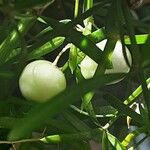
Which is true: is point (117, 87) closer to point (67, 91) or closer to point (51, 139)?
point (51, 139)

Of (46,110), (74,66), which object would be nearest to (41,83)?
(74,66)

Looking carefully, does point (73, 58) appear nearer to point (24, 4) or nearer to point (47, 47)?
point (47, 47)

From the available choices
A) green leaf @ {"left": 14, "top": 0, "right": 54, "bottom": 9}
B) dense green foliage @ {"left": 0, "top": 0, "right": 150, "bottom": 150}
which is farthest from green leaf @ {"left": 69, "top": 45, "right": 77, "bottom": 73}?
green leaf @ {"left": 14, "top": 0, "right": 54, "bottom": 9}

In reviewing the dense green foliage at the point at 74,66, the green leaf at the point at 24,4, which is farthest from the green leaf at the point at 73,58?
the green leaf at the point at 24,4

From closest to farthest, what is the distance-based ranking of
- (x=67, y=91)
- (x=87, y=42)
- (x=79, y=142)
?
(x=67, y=91)
(x=87, y=42)
(x=79, y=142)

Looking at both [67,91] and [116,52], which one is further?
[116,52]

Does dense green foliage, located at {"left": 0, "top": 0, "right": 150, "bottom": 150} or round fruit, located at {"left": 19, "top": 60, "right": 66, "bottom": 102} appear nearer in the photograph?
dense green foliage, located at {"left": 0, "top": 0, "right": 150, "bottom": 150}

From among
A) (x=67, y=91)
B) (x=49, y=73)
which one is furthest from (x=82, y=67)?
(x=67, y=91)

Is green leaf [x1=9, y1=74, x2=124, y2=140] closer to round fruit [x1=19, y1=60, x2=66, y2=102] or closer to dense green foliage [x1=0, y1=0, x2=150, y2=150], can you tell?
dense green foliage [x1=0, y1=0, x2=150, y2=150]
